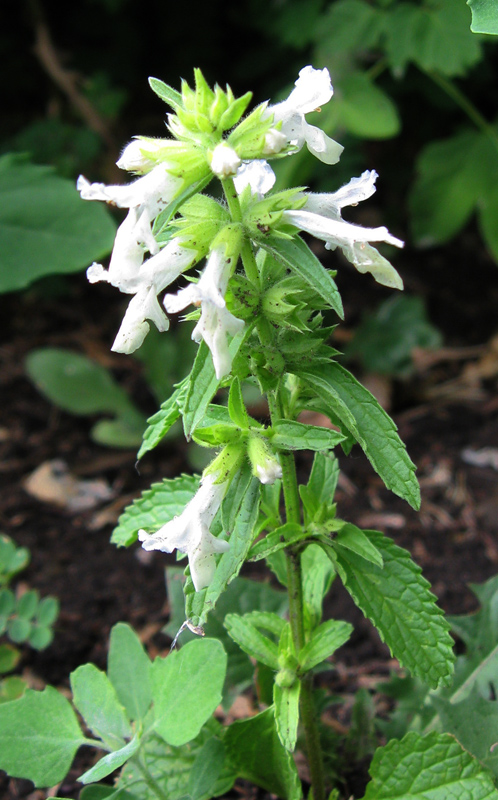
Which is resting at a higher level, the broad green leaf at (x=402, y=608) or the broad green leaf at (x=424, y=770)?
the broad green leaf at (x=402, y=608)

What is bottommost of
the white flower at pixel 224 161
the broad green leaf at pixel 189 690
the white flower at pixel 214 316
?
the broad green leaf at pixel 189 690

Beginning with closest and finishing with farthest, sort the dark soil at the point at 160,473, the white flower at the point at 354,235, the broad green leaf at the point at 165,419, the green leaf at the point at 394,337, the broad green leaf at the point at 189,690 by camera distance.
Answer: the white flower at the point at 354,235
the broad green leaf at the point at 165,419
the broad green leaf at the point at 189,690
the dark soil at the point at 160,473
the green leaf at the point at 394,337

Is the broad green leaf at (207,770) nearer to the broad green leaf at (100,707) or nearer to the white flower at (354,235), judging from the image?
the broad green leaf at (100,707)

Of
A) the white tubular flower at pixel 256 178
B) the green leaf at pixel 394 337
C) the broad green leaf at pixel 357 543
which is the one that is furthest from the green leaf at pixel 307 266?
the green leaf at pixel 394 337

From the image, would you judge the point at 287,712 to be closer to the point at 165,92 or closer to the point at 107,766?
the point at 107,766

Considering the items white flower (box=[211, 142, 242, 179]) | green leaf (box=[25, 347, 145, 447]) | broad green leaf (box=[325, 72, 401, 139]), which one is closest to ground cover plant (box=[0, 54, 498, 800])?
white flower (box=[211, 142, 242, 179])

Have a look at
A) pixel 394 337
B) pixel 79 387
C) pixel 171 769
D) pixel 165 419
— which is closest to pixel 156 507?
pixel 165 419

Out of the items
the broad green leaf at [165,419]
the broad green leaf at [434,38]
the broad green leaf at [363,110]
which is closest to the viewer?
the broad green leaf at [165,419]

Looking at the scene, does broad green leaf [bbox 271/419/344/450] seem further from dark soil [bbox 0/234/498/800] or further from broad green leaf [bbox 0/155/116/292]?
broad green leaf [bbox 0/155/116/292]
